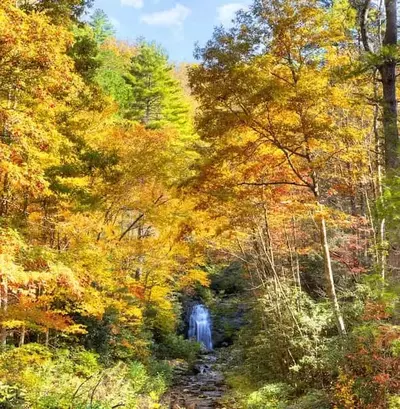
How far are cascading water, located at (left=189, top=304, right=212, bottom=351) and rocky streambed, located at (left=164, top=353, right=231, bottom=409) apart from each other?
343 centimetres

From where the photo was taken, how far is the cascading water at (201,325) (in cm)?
2436

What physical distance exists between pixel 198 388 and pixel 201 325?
9.45 m

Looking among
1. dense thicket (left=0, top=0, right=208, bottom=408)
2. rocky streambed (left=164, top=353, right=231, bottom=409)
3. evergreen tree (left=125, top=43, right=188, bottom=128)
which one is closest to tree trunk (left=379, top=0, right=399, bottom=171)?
dense thicket (left=0, top=0, right=208, bottom=408)

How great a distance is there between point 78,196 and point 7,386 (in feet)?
17.5

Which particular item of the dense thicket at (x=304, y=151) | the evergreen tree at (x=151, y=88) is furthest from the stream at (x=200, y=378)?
the evergreen tree at (x=151, y=88)

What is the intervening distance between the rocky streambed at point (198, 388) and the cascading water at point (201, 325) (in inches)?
135

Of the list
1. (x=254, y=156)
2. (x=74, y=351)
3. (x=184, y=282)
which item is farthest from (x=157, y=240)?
(x=254, y=156)

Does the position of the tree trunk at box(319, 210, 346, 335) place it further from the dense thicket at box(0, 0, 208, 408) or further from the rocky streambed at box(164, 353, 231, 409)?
the rocky streambed at box(164, 353, 231, 409)

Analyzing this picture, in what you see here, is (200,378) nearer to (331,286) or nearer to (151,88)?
(331,286)

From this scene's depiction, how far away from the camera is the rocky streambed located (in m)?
13.0

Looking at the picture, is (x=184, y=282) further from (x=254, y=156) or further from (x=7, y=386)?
(x=7, y=386)

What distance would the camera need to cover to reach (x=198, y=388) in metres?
15.6

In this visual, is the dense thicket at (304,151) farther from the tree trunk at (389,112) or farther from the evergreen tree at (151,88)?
the evergreen tree at (151,88)

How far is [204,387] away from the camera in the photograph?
1559 centimetres
